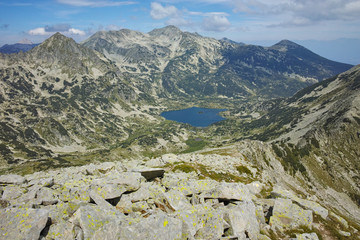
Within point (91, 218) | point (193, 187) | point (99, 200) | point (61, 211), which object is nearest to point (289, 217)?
point (193, 187)

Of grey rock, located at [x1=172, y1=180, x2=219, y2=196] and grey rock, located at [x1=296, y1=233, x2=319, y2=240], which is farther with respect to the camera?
grey rock, located at [x1=172, y1=180, x2=219, y2=196]

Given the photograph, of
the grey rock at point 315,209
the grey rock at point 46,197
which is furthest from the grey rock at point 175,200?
the grey rock at point 315,209

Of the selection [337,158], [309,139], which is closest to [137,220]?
[337,158]

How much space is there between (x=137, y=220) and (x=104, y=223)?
275 cm

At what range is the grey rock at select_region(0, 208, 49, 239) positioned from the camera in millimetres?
15219

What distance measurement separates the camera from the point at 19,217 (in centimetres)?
1602

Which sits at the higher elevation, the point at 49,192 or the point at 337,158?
the point at 49,192

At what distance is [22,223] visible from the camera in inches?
618

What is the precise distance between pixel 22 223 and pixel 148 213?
33.0 feet

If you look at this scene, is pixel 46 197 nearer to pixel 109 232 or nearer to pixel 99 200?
pixel 99 200

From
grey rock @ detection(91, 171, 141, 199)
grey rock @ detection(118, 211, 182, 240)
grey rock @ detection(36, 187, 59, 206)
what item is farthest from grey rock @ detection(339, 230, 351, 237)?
grey rock @ detection(36, 187, 59, 206)

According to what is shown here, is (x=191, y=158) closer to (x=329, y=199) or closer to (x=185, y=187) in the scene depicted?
(x=185, y=187)

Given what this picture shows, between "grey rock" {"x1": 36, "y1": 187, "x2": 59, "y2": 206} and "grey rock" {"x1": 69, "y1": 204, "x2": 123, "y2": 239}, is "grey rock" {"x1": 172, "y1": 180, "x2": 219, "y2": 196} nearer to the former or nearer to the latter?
"grey rock" {"x1": 69, "y1": 204, "x2": 123, "y2": 239}

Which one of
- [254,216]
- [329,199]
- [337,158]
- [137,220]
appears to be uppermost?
[137,220]
